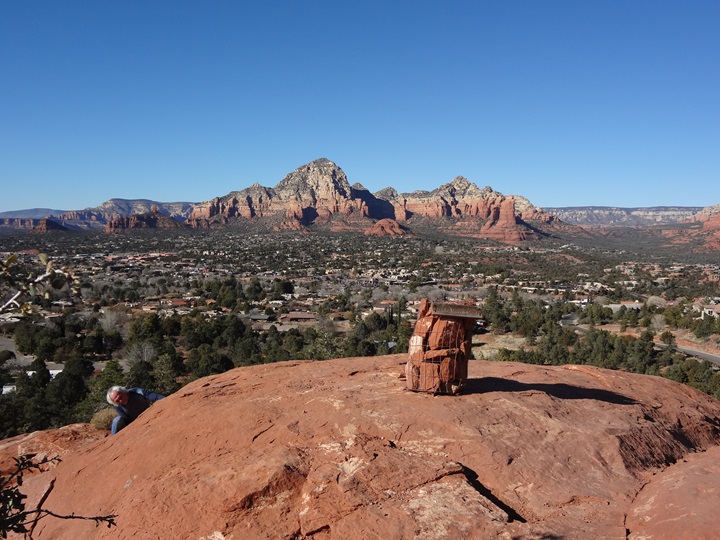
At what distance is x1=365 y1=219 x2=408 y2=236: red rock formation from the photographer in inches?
6821

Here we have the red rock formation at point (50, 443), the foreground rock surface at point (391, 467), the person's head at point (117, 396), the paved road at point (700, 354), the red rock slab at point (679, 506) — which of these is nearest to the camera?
the red rock slab at point (679, 506)

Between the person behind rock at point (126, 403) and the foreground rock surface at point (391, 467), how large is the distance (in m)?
1.18

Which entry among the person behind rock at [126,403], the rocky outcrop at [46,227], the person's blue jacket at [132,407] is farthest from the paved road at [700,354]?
the rocky outcrop at [46,227]

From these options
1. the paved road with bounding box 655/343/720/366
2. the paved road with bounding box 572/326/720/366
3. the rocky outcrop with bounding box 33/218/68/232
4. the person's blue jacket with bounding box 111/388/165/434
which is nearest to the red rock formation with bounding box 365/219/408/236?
the rocky outcrop with bounding box 33/218/68/232

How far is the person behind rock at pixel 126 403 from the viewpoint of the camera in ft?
47.2

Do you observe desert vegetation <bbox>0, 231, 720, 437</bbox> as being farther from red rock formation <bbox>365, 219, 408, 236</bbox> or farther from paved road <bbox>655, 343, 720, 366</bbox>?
red rock formation <bbox>365, 219, 408, 236</bbox>

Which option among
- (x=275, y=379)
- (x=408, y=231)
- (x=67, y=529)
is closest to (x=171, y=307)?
(x=275, y=379)

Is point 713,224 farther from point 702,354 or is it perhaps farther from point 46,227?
point 46,227

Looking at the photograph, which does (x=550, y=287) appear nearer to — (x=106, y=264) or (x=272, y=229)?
(x=106, y=264)

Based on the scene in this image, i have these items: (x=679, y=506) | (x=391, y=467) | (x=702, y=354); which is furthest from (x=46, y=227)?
(x=679, y=506)

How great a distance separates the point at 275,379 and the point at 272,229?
17846cm

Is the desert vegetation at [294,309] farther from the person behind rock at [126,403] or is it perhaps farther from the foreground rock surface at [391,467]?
the person behind rock at [126,403]

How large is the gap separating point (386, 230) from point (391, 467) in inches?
6568

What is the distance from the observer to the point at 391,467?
905cm
